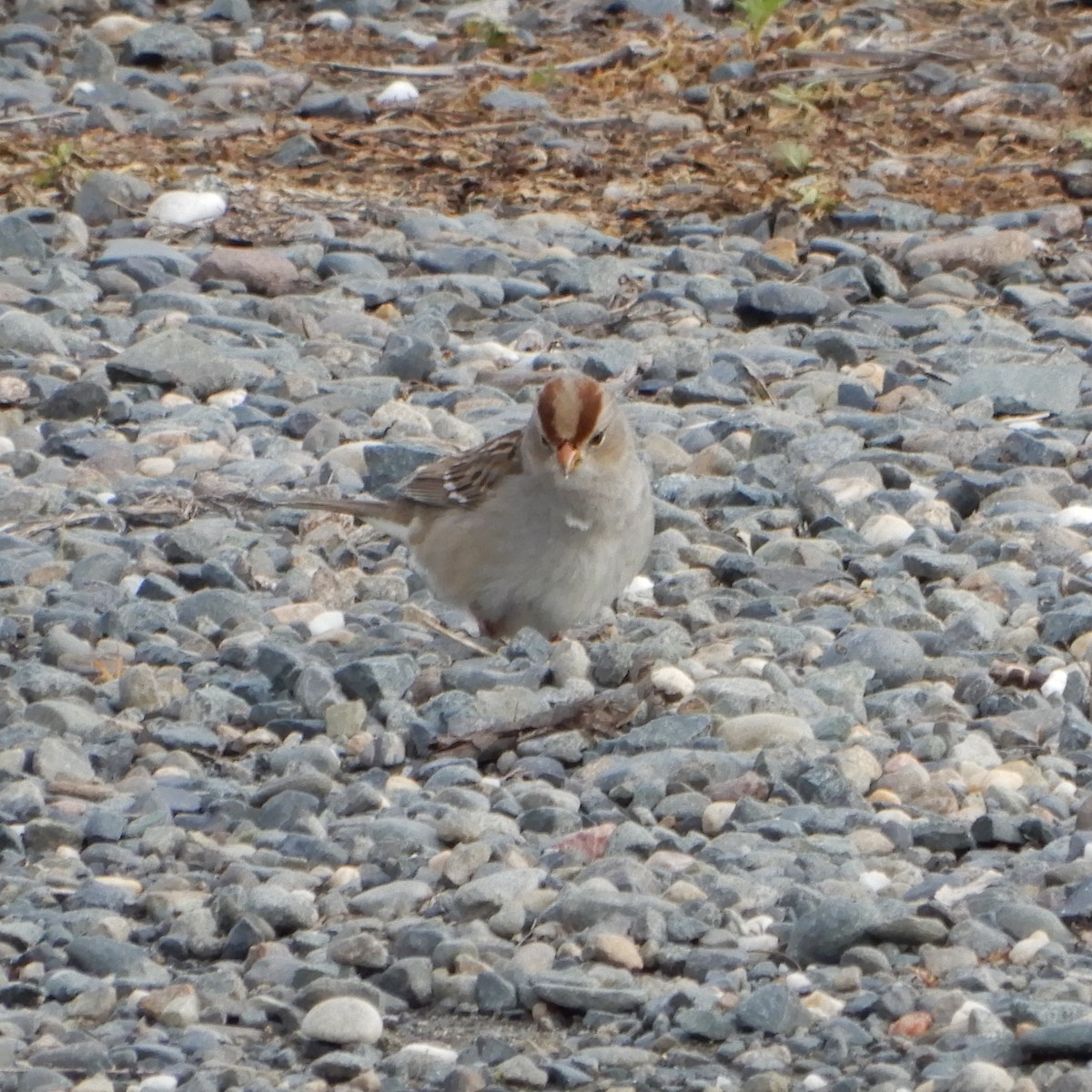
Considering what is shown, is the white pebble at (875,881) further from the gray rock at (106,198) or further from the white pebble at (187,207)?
the gray rock at (106,198)

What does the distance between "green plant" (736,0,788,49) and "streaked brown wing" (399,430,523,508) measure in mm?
6118

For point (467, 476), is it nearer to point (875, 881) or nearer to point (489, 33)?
point (875, 881)

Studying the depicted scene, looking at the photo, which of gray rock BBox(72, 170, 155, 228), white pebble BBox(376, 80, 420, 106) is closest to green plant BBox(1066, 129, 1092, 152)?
white pebble BBox(376, 80, 420, 106)

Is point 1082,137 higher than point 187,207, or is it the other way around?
point 1082,137

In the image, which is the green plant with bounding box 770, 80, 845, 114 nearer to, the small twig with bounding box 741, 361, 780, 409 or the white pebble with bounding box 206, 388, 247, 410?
the small twig with bounding box 741, 361, 780, 409

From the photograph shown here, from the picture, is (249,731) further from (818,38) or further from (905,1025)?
(818,38)

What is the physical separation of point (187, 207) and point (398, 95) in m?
2.22

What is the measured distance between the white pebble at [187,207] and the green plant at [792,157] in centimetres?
260

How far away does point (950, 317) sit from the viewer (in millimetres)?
9062

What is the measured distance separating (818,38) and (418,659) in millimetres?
7625

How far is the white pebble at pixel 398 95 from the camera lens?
1198 cm

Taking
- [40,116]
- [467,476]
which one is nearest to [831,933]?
[467,476]

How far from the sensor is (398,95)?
1212 centimetres

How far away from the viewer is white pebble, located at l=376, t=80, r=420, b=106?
39.3 ft
